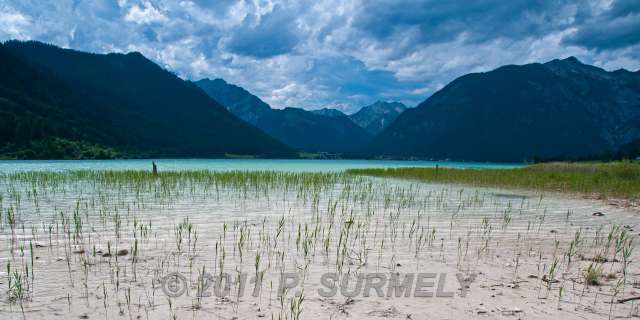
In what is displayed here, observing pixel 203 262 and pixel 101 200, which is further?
pixel 101 200

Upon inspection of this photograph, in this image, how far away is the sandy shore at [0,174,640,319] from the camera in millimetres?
4934

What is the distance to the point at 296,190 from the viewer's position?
21.6 meters

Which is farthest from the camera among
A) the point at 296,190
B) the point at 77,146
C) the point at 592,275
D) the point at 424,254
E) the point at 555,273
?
the point at 77,146

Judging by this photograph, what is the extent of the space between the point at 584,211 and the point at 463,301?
13.7m

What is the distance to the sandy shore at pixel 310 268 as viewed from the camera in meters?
4.93

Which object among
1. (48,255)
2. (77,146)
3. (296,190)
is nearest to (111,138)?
(77,146)

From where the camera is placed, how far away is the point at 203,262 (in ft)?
22.9

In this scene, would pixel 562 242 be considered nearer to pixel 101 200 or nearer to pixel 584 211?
pixel 584 211

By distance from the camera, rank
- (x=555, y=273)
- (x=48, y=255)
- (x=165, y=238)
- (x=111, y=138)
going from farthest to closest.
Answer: (x=111, y=138) → (x=165, y=238) → (x=48, y=255) → (x=555, y=273)

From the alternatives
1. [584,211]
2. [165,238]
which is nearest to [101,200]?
[165,238]

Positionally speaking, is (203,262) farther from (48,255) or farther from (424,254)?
(424,254)

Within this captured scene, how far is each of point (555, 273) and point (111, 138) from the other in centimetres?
18264

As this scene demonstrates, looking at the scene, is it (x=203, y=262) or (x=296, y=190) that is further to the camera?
(x=296, y=190)

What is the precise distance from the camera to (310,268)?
22.2 ft
